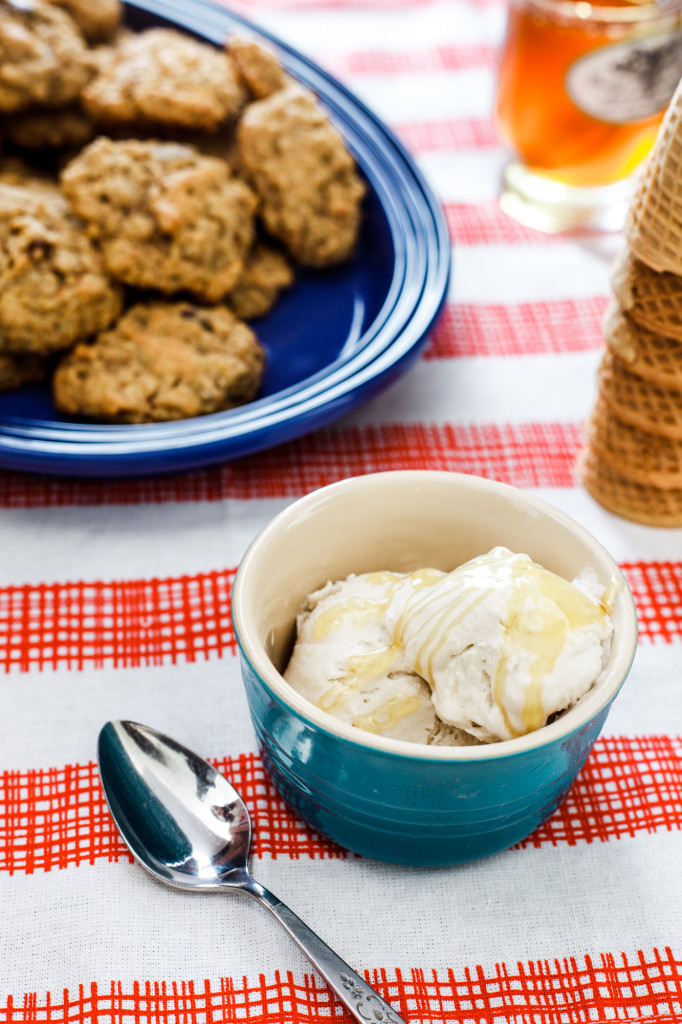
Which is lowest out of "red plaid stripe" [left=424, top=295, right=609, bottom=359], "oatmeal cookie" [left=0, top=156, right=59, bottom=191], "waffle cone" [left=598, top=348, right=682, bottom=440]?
"red plaid stripe" [left=424, top=295, right=609, bottom=359]

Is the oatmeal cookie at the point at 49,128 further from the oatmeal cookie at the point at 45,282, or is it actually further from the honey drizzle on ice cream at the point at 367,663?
the honey drizzle on ice cream at the point at 367,663

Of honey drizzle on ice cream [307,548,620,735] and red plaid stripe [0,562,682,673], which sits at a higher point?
honey drizzle on ice cream [307,548,620,735]

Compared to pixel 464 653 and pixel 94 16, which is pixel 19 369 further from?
pixel 464 653

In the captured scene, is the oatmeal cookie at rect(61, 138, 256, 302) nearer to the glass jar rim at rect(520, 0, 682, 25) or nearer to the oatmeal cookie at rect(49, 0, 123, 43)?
the oatmeal cookie at rect(49, 0, 123, 43)

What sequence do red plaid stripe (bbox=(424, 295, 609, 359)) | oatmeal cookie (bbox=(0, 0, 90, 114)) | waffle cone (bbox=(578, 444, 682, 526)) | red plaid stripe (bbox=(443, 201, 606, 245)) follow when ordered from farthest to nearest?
red plaid stripe (bbox=(443, 201, 606, 245)) < red plaid stripe (bbox=(424, 295, 609, 359)) < oatmeal cookie (bbox=(0, 0, 90, 114)) < waffle cone (bbox=(578, 444, 682, 526))

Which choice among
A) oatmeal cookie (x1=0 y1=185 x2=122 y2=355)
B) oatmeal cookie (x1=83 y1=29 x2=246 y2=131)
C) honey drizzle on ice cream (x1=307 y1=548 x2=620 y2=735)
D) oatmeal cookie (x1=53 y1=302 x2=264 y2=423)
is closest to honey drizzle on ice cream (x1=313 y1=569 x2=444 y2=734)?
honey drizzle on ice cream (x1=307 y1=548 x2=620 y2=735)

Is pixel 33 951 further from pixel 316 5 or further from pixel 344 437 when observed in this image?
pixel 316 5

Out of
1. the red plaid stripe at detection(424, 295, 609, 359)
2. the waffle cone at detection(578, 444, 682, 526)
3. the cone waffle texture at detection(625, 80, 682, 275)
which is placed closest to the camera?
the cone waffle texture at detection(625, 80, 682, 275)
